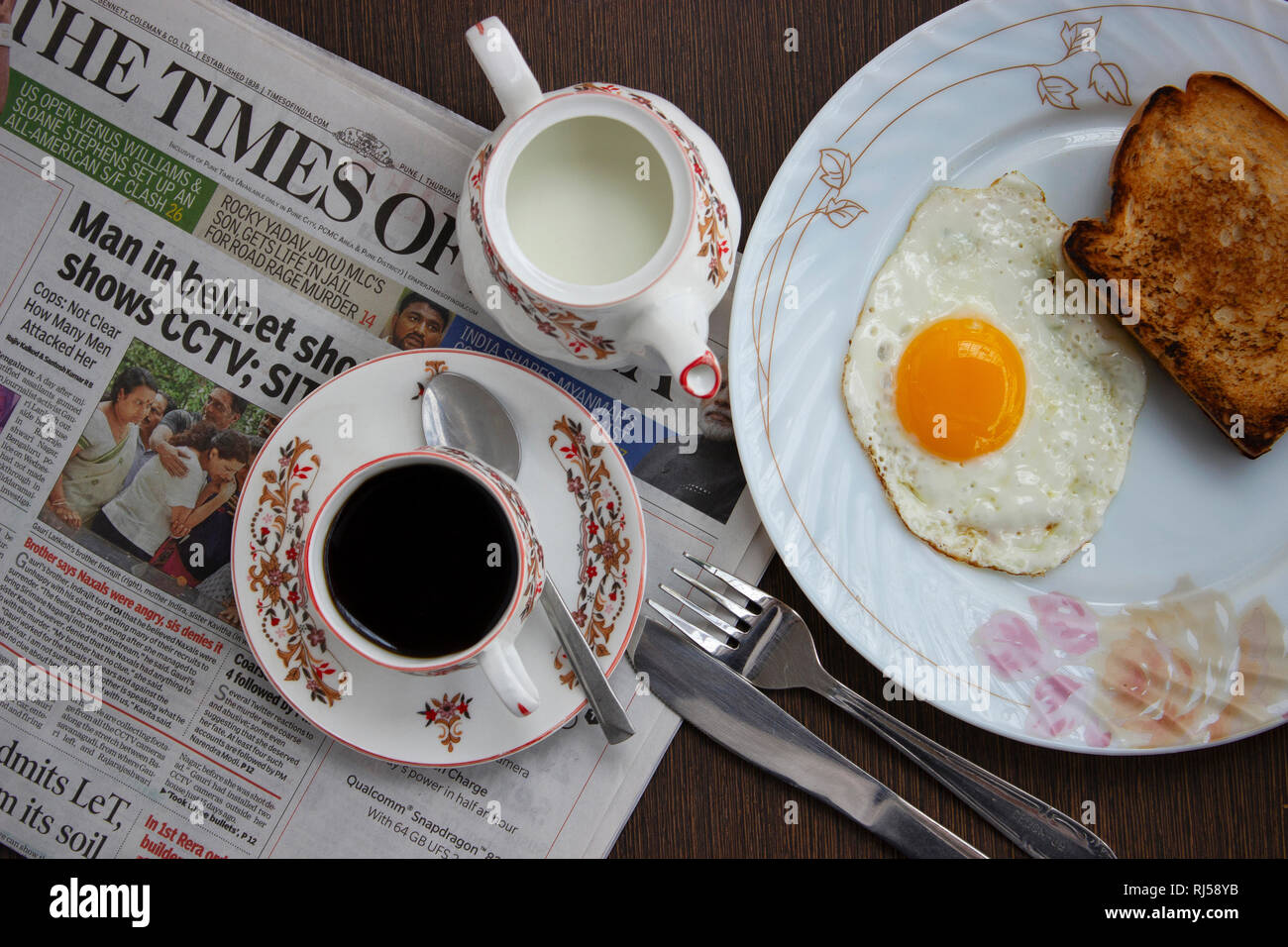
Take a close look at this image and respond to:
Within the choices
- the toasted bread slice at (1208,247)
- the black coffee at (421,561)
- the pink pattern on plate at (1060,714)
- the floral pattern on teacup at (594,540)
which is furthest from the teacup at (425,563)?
the toasted bread slice at (1208,247)

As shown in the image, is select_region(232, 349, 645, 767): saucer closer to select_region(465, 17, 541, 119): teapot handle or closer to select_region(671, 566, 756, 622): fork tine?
select_region(671, 566, 756, 622): fork tine

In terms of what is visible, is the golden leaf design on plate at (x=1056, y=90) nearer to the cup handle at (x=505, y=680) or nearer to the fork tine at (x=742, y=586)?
the fork tine at (x=742, y=586)

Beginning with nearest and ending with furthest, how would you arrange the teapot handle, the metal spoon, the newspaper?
the teapot handle
the metal spoon
the newspaper

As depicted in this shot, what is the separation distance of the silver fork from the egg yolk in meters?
0.28

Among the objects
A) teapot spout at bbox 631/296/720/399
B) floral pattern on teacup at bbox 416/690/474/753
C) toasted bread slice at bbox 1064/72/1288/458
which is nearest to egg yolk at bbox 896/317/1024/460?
toasted bread slice at bbox 1064/72/1288/458

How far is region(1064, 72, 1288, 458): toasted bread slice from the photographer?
36.4 inches

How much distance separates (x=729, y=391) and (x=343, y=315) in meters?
0.48

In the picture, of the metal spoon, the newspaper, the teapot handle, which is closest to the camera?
the teapot handle

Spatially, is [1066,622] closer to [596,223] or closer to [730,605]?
[730,605]
